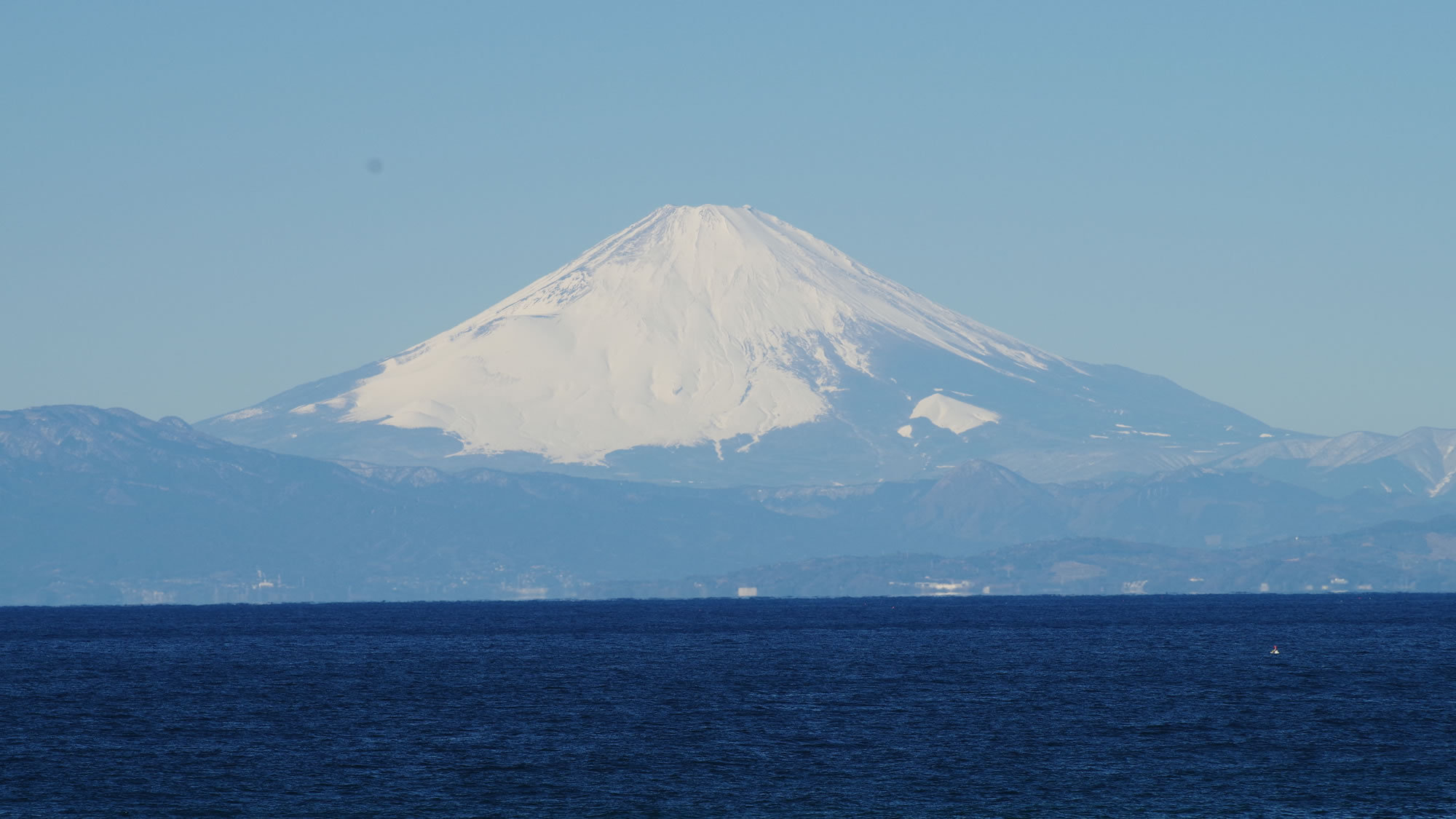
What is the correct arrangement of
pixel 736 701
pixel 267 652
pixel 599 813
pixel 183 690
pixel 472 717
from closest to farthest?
pixel 599 813 < pixel 472 717 < pixel 736 701 < pixel 183 690 < pixel 267 652

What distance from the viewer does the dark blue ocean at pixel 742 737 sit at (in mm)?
71875

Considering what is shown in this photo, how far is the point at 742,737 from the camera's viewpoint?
9188 centimetres

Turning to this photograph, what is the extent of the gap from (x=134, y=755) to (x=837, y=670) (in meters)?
62.7

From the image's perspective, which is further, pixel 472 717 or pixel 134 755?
pixel 472 717

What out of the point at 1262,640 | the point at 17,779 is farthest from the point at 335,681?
the point at 1262,640

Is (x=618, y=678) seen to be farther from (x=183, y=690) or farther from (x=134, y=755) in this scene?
(x=134, y=755)

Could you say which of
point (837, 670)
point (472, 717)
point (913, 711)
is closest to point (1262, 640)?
point (837, 670)

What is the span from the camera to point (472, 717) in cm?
10319

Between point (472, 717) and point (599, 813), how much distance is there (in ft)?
116

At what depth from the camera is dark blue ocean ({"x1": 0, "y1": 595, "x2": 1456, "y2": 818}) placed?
7188 centimetres

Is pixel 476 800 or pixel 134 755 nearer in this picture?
pixel 476 800

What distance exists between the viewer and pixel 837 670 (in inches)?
5443

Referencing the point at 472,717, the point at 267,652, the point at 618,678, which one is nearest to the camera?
the point at 472,717

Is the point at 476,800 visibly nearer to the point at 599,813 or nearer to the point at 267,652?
the point at 599,813
